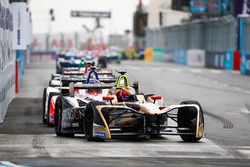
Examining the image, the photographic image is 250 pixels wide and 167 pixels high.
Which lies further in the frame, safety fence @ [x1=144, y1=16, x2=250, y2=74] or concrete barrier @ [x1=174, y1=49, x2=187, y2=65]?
concrete barrier @ [x1=174, y1=49, x2=187, y2=65]

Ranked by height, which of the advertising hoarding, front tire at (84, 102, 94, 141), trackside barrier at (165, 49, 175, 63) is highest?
the advertising hoarding

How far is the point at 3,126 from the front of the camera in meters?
20.2

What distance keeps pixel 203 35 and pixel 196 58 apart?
2683mm

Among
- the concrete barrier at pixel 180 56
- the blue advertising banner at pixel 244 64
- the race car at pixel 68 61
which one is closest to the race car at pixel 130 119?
the race car at pixel 68 61

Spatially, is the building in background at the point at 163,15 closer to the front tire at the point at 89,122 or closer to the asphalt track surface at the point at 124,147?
the asphalt track surface at the point at 124,147

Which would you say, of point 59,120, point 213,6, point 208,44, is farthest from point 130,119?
point 213,6

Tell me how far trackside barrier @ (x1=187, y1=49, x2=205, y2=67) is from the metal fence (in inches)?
33.9

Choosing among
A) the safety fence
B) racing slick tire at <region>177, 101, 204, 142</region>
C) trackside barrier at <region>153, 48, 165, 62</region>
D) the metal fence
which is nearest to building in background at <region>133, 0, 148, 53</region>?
the metal fence

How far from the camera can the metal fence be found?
70750 millimetres

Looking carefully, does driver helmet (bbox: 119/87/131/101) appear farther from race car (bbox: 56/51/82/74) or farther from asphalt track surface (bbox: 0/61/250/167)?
race car (bbox: 56/51/82/74)

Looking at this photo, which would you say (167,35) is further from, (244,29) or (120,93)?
(120,93)

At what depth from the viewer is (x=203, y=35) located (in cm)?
8188

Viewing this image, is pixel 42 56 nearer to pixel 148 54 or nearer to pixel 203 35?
pixel 148 54

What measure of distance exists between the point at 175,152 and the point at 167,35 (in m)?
88.6
